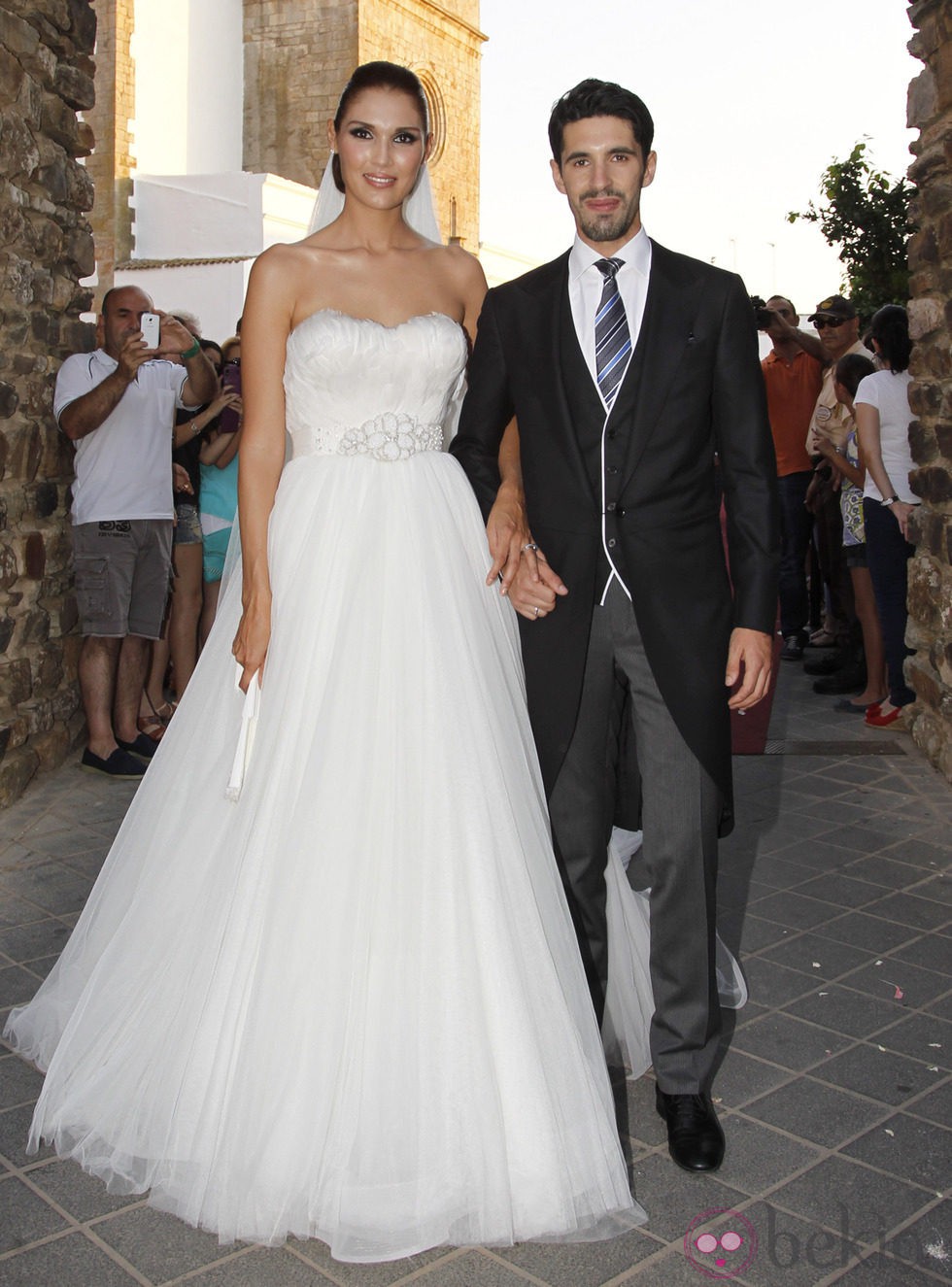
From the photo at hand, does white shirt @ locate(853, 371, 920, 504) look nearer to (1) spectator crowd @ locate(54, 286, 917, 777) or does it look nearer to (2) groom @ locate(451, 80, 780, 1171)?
(1) spectator crowd @ locate(54, 286, 917, 777)

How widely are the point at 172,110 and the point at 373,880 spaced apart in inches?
1110

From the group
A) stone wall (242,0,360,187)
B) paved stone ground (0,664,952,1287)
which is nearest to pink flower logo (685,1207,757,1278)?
paved stone ground (0,664,952,1287)

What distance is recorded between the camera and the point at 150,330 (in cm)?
613

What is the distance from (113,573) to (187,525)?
36.6 inches

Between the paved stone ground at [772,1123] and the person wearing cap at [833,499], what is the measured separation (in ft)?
11.1

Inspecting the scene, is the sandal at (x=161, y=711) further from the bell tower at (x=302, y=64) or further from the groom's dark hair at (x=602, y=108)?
the bell tower at (x=302, y=64)

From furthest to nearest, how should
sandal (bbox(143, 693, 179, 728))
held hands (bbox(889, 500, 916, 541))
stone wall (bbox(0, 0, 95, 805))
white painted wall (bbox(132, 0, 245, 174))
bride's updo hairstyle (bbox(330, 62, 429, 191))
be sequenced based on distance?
1. white painted wall (bbox(132, 0, 245, 174))
2. sandal (bbox(143, 693, 179, 728))
3. held hands (bbox(889, 500, 916, 541))
4. stone wall (bbox(0, 0, 95, 805))
5. bride's updo hairstyle (bbox(330, 62, 429, 191))

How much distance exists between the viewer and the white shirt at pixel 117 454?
21.0 feet

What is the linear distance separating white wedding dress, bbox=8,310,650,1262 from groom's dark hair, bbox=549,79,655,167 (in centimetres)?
55

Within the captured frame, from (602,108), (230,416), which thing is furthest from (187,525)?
(602,108)

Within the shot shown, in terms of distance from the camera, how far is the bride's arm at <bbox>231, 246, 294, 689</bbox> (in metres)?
2.94

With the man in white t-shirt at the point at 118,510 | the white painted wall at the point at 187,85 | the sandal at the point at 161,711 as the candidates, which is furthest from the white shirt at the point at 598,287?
the white painted wall at the point at 187,85

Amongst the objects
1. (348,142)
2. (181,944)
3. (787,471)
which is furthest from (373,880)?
(787,471)

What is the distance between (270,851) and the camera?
2.71m
